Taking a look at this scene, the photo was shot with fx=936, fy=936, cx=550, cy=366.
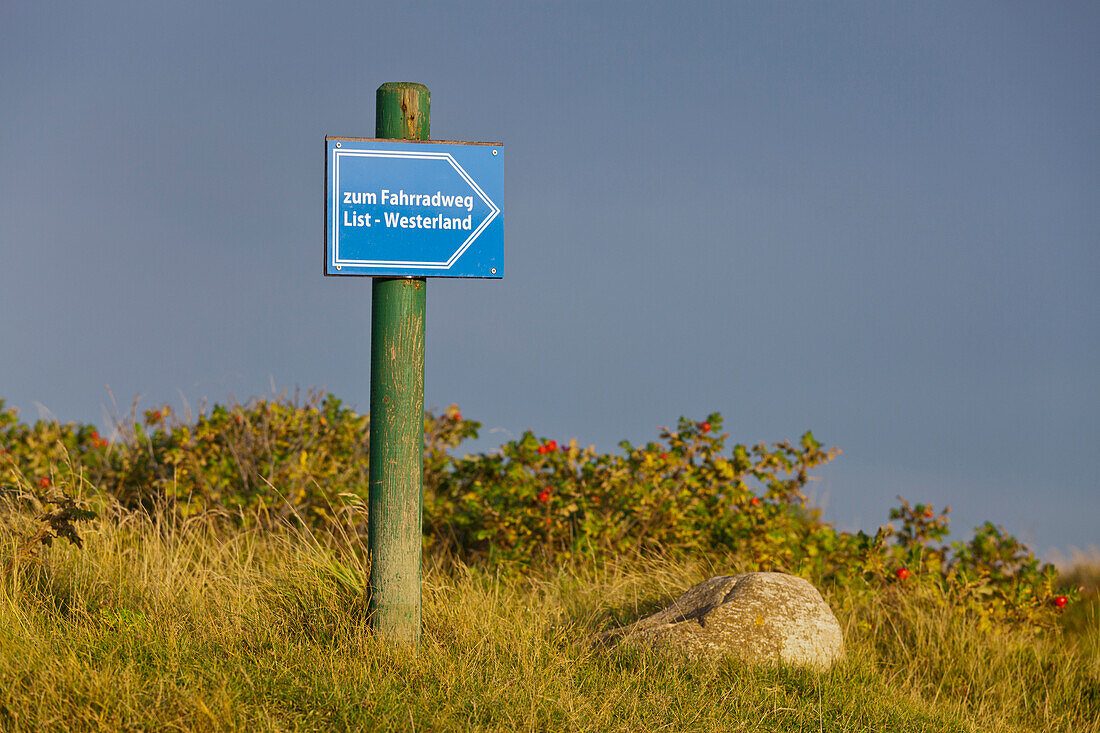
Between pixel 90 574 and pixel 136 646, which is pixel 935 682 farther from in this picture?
pixel 90 574

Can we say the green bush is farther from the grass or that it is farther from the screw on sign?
the screw on sign

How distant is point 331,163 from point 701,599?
3.65 meters

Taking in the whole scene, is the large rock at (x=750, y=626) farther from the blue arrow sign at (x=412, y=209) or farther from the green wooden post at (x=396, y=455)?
the blue arrow sign at (x=412, y=209)

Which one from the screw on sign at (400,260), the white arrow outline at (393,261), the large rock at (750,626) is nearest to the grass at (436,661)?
the large rock at (750,626)

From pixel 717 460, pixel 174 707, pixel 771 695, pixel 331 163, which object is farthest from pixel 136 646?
pixel 717 460

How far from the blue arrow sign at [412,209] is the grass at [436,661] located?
6.39 feet

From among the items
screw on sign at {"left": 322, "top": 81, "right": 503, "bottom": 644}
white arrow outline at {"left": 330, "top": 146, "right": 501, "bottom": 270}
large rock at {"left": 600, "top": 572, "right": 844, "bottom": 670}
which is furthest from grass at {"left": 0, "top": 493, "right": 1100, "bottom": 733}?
white arrow outline at {"left": 330, "top": 146, "right": 501, "bottom": 270}

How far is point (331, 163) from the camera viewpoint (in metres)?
5.14

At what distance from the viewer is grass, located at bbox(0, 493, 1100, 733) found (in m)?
4.11

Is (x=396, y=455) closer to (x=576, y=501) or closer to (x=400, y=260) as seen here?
(x=400, y=260)

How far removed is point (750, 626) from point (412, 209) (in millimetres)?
3260

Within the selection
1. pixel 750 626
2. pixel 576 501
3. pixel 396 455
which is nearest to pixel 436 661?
pixel 396 455

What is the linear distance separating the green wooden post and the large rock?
1.42m

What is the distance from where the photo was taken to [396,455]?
5.11 m
